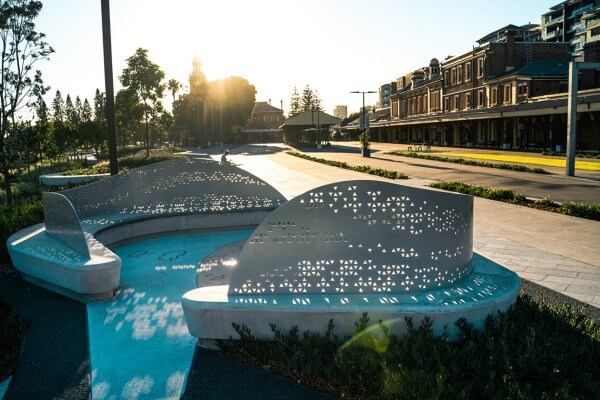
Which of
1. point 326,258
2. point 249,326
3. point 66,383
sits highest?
point 326,258

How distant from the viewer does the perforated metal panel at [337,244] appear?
17.6ft

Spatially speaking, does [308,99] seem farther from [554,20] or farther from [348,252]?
[348,252]

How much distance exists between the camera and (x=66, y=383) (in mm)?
4668

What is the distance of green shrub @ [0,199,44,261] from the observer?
30.1ft

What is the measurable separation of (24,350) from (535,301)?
18.6ft

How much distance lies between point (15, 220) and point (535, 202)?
12932 millimetres

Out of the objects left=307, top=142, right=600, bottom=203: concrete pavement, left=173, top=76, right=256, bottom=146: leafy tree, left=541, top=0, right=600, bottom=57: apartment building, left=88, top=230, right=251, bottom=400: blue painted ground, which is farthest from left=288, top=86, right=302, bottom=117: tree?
left=88, top=230, right=251, bottom=400: blue painted ground

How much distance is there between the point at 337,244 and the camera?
5.35 m

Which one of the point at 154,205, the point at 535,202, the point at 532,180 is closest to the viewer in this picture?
the point at 154,205

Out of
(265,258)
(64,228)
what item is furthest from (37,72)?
(265,258)

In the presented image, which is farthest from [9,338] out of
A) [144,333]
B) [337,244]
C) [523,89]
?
[523,89]

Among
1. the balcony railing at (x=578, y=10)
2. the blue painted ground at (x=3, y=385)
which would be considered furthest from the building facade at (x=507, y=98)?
the balcony railing at (x=578, y=10)

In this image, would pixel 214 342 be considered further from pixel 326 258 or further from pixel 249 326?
pixel 326 258

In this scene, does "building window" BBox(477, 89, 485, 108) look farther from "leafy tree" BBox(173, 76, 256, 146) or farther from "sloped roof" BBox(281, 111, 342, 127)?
"leafy tree" BBox(173, 76, 256, 146)
